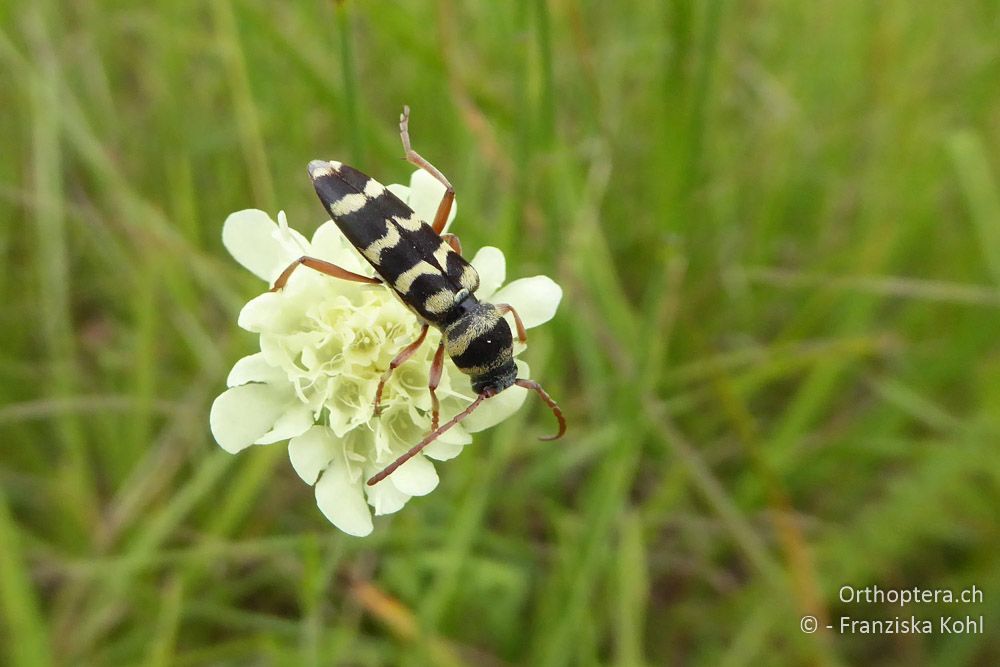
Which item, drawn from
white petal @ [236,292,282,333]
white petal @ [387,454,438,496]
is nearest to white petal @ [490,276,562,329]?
white petal @ [387,454,438,496]

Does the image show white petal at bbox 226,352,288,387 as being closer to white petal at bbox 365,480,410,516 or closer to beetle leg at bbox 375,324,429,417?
beetle leg at bbox 375,324,429,417

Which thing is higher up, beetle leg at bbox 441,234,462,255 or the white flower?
beetle leg at bbox 441,234,462,255

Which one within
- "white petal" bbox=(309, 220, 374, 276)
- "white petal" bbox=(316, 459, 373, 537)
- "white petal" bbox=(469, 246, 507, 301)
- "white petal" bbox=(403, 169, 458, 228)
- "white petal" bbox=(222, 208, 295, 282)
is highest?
"white petal" bbox=(403, 169, 458, 228)

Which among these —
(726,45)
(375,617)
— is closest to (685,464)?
(375,617)

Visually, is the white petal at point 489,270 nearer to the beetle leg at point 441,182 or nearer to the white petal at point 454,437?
the beetle leg at point 441,182

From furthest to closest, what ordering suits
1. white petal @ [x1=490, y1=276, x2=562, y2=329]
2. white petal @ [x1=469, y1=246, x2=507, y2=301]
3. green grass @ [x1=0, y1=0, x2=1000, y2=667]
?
green grass @ [x1=0, y1=0, x2=1000, y2=667] < white petal @ [x1=469, y1=246, x2=507, y2=301] < white petal @ [x1=490, y1=276, x2=562, y2=329]

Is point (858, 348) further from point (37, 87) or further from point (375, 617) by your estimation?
point (37, 87)

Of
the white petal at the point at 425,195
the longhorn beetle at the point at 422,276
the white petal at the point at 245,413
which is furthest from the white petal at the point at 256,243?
the white petal at the point at 425,195

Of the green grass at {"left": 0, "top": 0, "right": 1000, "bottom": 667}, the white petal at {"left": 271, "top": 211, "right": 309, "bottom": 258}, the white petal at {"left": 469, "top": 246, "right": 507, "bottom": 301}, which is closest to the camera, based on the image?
the white petal at {"left": 271, "top": 211, "right": 309, "bottom": 258}
